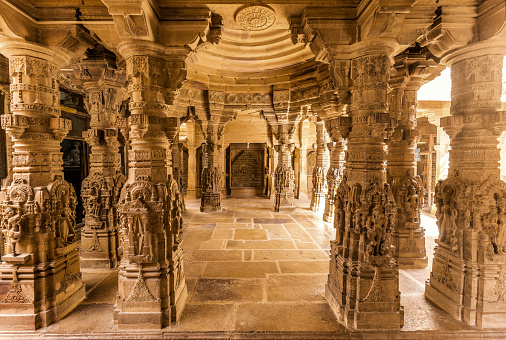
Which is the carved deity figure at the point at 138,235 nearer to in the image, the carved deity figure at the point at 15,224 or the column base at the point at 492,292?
the carved deity figure at the point at 15,224

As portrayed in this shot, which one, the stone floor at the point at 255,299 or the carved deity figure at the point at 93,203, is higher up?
the carved deity figure at the point at 93,203

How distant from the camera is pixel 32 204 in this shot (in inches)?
116

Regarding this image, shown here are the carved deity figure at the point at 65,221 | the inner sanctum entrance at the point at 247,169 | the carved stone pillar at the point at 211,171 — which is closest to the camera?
the carved deity figure at the point at 65,221

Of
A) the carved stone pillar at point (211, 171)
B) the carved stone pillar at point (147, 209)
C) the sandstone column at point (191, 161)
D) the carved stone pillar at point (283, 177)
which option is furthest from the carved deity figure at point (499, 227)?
the sandstone column at point (191, 161)

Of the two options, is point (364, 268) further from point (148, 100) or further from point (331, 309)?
point (148, 100)

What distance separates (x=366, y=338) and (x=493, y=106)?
127 inches

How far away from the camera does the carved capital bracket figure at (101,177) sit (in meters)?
4.38

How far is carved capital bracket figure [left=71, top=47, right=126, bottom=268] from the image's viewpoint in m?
4.38

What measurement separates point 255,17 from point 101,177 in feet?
12.4

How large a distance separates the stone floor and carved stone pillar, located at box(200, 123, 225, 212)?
278 centimetres

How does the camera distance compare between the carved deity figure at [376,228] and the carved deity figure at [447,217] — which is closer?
the carved deity figure at [376,228]

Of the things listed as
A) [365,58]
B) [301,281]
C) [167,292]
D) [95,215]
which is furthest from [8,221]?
[365,58]

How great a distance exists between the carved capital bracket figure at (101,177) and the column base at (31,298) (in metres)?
1.35

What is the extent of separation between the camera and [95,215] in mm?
4418
